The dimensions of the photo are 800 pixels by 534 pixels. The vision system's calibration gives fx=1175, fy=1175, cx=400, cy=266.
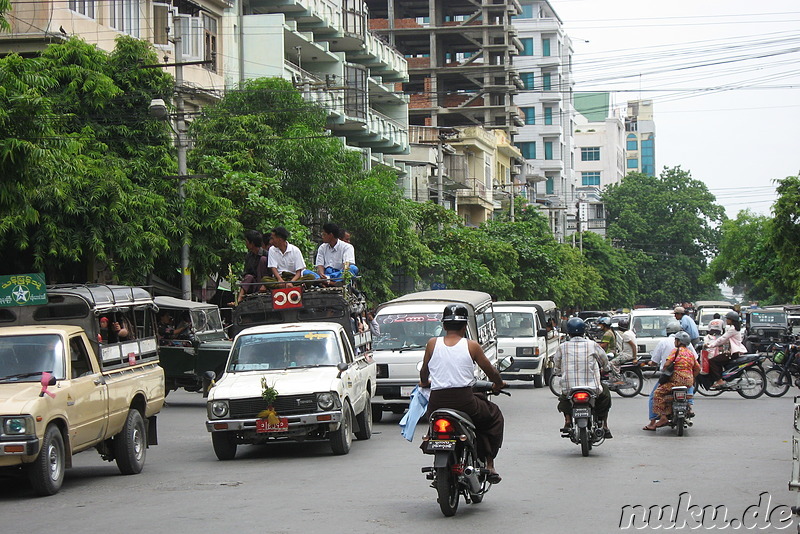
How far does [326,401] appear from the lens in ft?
47.7

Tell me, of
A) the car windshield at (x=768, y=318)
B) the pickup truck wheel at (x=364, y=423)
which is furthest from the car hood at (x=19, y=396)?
the car windshield at (x=768, y=318)

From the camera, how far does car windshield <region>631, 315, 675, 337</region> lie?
116ft

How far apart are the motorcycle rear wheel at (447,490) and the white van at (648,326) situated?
25491 millimetres

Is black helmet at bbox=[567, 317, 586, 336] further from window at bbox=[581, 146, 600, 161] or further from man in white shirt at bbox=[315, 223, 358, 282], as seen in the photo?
window at bbox=[581, 146, 600, 161]

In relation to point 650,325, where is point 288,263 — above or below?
above

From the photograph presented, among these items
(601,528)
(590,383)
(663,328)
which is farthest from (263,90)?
(601,528)

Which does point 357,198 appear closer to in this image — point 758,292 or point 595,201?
point 758,292

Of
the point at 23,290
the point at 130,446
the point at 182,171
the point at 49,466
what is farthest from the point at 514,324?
the point at 49,466

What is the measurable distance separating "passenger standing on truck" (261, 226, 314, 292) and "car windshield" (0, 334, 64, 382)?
257 inches

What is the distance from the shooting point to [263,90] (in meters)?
35.9

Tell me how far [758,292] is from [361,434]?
307 ft

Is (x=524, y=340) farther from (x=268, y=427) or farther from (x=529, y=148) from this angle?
(x=529, y=148)

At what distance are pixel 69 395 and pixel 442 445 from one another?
443cm
